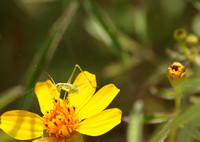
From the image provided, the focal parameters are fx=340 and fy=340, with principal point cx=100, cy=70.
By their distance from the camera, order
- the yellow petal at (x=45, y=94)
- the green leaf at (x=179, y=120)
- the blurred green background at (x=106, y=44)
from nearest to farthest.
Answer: the green leaf at (x=179, y=120) < the yellow petal at (x=45, y=94) < the blurred green background at (x=106, y=44)

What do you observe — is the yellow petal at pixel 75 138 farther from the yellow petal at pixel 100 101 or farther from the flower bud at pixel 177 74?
the flower bud at pixel 177 74

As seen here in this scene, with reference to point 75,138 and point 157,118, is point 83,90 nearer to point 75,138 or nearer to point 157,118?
point 75,138

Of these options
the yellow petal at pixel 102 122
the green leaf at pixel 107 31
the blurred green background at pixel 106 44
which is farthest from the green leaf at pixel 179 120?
the blurred green background at pixel 106 44

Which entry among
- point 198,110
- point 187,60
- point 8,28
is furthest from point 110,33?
point 8,28

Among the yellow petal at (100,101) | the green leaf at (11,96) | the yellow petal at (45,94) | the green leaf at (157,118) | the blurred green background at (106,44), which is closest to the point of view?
the yellow petal at (100,101)

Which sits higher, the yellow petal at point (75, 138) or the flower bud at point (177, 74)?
the flower bud at point (177, 74)

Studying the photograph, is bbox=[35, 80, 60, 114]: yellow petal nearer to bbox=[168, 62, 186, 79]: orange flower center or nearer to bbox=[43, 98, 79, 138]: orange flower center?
bbox=[43, 98, 79, 138]: orange flower center

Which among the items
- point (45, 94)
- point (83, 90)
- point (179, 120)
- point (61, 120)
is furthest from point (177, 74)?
point (45, 94)
